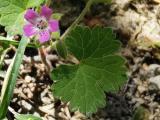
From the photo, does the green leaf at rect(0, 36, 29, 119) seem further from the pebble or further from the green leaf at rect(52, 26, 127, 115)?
the pebble

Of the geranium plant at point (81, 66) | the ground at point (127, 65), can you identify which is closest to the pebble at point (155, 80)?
the ground at point (127, 65)

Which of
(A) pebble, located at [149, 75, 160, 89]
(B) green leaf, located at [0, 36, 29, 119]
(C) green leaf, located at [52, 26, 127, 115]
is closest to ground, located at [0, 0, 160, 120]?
(A) pebble, located at [149, 75, 160, 89]

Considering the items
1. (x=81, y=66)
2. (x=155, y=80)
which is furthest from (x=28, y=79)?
(x=155, y=80)

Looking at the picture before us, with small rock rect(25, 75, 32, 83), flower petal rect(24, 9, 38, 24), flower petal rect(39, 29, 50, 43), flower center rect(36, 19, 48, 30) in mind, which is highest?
flower petal rect(24, 9, 38, 24)

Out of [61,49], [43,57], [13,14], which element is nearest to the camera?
[13,14]

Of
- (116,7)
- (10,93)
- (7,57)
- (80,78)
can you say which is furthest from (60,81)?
(116,7)

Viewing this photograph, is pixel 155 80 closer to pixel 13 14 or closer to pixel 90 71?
pixel 90 71

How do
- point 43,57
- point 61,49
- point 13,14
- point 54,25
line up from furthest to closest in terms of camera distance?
1. point 43,57
2. point 61,49
3. point 13,14
4. point 54,25
